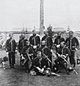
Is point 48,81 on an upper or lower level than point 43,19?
lower

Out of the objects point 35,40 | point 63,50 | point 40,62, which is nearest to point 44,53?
point 40,62

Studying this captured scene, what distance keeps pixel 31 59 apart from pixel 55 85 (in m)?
3.22

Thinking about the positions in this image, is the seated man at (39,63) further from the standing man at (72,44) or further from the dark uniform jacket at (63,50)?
the standing man at (72,44)

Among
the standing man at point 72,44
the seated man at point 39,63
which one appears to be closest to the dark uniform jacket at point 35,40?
the standing man at point 72,44

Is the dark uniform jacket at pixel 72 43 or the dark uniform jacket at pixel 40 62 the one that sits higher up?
the dark uniform jacket at pixel 72 43

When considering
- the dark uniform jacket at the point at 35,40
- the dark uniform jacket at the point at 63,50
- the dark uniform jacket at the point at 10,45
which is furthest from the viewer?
the dark uniform jacket at the point at 35,40

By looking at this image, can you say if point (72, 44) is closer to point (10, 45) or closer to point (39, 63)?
point (39, 63)

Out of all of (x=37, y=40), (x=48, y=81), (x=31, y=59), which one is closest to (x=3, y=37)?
(x=37, y=40)

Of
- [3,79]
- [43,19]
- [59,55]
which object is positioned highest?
[43,19]

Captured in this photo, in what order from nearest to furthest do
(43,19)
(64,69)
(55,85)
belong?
(55,85) → (64,69) → (43,19)

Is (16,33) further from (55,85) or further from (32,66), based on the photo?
(55,85)

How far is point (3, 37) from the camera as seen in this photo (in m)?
26.5

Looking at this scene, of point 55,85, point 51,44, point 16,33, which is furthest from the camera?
point 16,33

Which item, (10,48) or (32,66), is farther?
(10,48)
